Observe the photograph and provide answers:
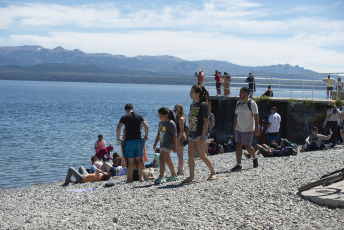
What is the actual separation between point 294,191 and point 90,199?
3.77 meters

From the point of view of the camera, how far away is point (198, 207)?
6.91 m

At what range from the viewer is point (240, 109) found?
9641mm

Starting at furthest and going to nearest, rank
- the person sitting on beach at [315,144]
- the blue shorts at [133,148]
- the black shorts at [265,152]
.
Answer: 1. the person sitting on beach at [315,144]
2. the black shorts at [265,152]
3. the blue shorts at [133,148]

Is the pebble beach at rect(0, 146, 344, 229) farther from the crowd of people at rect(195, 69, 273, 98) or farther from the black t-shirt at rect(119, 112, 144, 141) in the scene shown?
the crowd of people at rect(195, 69, 273, 98)

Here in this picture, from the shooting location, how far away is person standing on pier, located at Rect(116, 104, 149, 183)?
9.90 metres

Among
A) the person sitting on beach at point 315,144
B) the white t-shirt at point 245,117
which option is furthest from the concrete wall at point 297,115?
the white t-shirt at point 245,117

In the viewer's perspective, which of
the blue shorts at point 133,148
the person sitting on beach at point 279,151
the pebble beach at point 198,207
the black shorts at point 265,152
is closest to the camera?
the pebble beach at point 198,207

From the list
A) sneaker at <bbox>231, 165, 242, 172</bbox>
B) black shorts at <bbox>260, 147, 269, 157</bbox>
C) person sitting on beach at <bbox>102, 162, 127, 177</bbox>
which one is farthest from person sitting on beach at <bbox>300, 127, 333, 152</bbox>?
person sitting on beach at <bbox>102, 162, 127, 177</bbox>

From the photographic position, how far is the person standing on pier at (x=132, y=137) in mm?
9898

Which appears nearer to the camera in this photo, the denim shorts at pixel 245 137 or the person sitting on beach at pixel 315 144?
the denim shorts at pixel 245 137

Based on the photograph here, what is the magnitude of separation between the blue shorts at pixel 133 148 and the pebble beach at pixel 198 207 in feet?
2.67

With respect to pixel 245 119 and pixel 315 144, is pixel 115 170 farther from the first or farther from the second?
pixel 315 144

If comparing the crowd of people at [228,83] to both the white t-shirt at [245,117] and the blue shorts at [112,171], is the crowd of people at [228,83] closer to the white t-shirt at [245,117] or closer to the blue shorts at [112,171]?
the blue shorts at [112,171]

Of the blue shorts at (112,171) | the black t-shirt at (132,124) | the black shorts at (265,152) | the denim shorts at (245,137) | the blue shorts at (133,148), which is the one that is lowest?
the blue shorts at (112,171)
